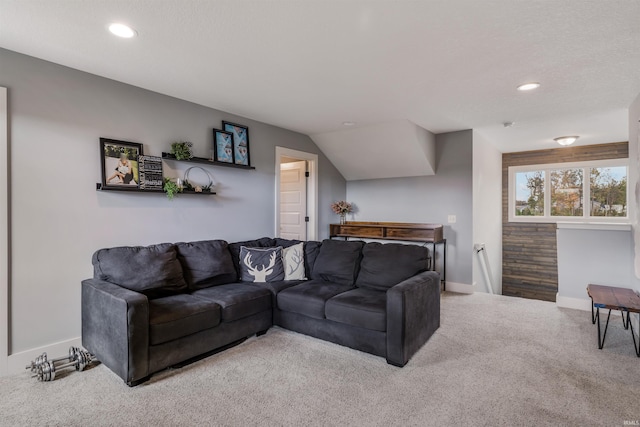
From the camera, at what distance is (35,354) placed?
2.61 meters

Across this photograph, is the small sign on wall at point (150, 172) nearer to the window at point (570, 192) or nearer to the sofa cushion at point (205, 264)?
the sofa cushion at point (205, 264)

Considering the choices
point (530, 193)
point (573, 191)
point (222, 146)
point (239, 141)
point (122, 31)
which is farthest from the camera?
point (530, 193)

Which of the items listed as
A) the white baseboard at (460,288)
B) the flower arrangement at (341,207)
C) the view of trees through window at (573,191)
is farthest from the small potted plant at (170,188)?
the view of trees through window at (573,191)

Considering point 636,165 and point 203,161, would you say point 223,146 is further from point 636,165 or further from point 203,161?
point 636,165

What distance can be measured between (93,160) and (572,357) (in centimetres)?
446

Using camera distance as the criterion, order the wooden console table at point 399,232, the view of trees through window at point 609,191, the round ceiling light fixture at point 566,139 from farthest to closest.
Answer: the view of trees through window at point 609,191 < the round ceiling light fixture at point 566,139 < the wooden console table at point 399,232

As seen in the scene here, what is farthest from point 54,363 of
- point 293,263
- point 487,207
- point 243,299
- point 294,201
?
point 487,207

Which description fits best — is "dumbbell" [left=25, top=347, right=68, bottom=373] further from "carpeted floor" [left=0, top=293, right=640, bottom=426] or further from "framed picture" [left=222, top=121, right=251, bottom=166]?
"framed picture" [left=222, top=121, right=251, bottom=166]

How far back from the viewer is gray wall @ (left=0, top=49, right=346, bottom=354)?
256cm

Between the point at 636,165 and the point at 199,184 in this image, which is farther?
the point at 199,184

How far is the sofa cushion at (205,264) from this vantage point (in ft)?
10.6

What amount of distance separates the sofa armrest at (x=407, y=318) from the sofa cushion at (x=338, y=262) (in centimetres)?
70

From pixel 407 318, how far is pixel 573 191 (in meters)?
5.35

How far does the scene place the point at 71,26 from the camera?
2.15 m
